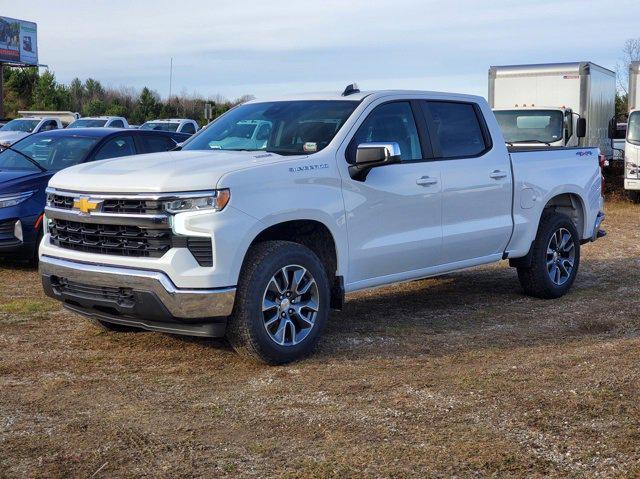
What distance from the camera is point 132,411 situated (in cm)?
505

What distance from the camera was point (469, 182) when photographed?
7.35 meters

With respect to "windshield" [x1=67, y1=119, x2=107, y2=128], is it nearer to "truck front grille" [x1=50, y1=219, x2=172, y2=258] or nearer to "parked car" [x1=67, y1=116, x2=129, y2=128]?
"parked car" [x1=67, y1=116, x2=129, y2=128]

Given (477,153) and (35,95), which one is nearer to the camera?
(477,153)

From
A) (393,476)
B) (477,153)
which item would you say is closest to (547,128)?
(477,153)

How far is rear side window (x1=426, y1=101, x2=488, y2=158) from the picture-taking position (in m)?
7.34

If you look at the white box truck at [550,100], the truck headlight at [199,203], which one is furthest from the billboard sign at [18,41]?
the truck headlight at [199,203]

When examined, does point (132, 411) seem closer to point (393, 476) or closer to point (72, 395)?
point (72, 395)

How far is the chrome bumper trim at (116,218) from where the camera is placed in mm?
5594

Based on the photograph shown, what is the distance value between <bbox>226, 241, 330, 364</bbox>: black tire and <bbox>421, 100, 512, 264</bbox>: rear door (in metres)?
1.56

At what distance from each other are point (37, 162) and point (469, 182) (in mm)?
5146

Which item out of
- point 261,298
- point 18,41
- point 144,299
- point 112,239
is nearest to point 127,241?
point 112,239

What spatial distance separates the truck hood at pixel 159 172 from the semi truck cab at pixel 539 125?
35.9 feet

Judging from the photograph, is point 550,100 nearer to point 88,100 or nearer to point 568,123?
point 568,123

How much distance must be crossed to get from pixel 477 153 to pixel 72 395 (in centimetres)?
390
